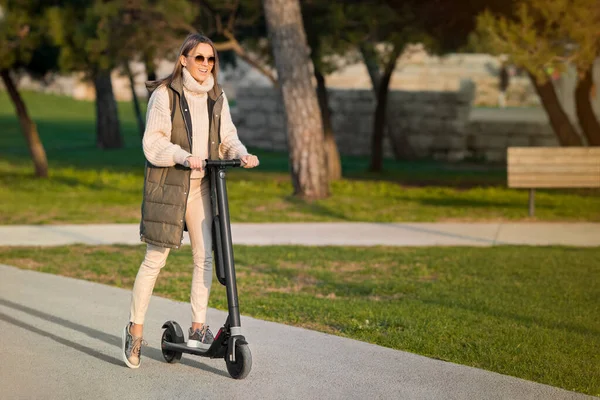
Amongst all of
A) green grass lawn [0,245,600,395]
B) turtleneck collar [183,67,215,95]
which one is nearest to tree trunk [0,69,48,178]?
green grass lawn [0,245,600,395]

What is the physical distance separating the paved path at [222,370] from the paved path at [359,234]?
14.7 ft

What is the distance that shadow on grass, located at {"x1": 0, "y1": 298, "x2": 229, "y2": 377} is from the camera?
6.30 metres

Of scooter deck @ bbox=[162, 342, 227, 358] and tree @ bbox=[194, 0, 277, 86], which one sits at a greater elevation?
tree @ bbox=[194, 0, 277, 86]

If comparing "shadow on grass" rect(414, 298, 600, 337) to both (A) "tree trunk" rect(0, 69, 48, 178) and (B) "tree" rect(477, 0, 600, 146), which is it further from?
(A) "tree trunk" rect(0, 69, 48, 178)

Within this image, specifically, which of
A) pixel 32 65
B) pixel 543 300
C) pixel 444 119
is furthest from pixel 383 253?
pixel 444 119

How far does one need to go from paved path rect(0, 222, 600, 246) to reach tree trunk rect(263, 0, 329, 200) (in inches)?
102

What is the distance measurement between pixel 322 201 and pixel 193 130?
9896 millimetres

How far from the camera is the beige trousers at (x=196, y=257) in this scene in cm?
602

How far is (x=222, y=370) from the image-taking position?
20.0ft

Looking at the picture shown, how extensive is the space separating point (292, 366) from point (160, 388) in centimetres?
80

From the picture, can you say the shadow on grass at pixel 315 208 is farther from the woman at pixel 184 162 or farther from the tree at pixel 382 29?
the woman at pixel 184 162

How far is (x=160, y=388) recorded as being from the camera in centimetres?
569

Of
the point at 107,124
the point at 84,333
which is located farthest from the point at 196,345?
the point at 107,124

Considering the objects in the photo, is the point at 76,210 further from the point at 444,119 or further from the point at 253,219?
the point at 444,119
